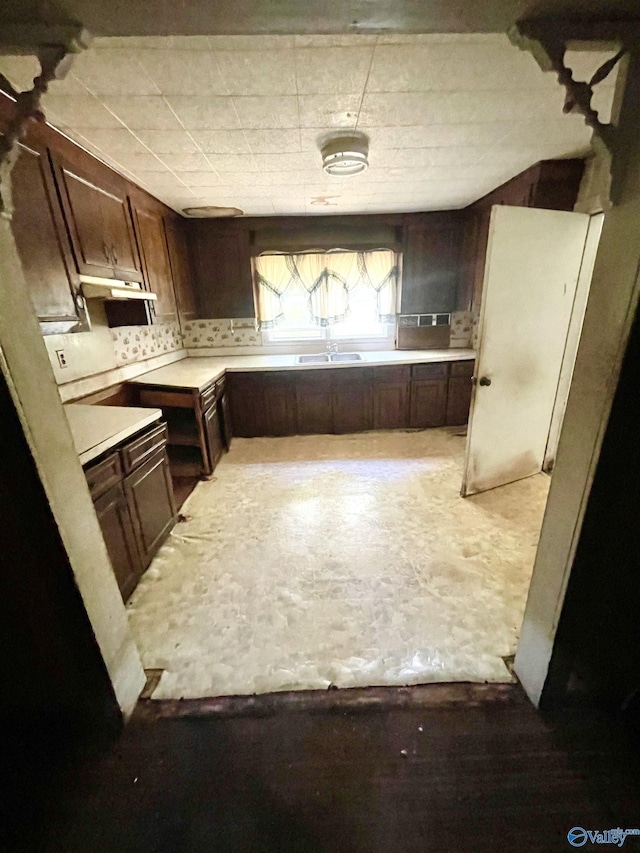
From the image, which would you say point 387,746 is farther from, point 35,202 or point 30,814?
point 35,202

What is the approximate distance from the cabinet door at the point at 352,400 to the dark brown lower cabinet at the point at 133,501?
2101 mm

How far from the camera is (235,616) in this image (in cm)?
170

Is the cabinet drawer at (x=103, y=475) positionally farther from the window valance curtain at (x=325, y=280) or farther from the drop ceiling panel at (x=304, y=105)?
the window valance curtain at (x=325, y=280)

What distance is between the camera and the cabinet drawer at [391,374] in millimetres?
3771

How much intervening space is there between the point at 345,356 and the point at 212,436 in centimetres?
189

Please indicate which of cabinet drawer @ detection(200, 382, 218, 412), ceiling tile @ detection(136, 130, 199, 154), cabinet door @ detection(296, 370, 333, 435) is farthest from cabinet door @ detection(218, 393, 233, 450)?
ceiling tile @ detection(136, 130, 199, 154)

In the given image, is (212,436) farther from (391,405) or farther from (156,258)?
(391,405)

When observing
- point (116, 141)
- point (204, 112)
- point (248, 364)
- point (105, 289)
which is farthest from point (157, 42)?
point (248, 364)

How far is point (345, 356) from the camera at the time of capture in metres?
4.18

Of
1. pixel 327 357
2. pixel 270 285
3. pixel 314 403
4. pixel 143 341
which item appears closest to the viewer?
pixel 143 341

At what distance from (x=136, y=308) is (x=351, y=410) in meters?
2.28
